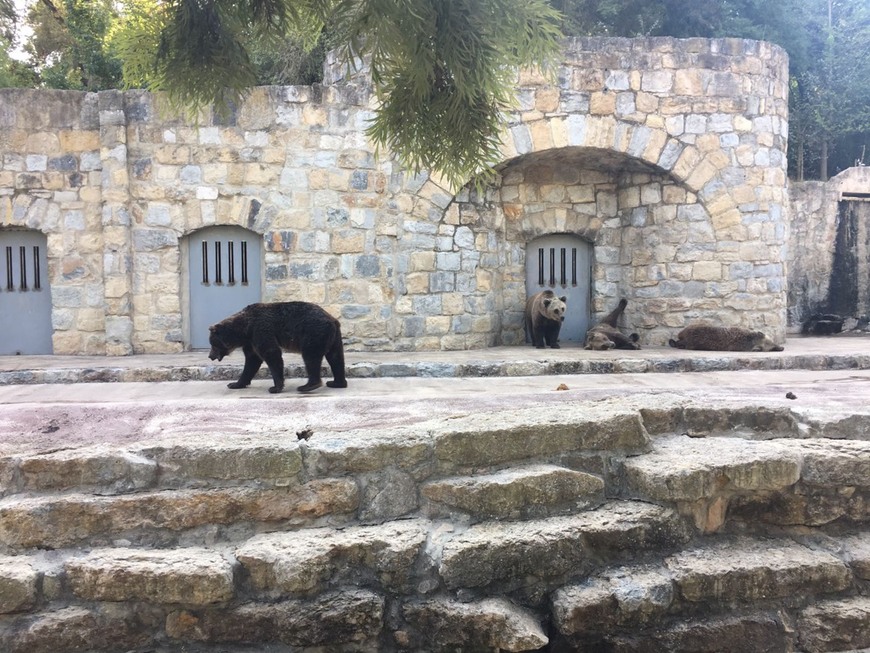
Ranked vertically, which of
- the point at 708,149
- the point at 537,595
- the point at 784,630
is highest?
the point at 708,149

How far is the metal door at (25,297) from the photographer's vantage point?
24.9 feet

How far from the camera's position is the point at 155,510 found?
2326 mm

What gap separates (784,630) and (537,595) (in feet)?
3.04

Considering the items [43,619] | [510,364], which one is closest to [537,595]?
[43,619]

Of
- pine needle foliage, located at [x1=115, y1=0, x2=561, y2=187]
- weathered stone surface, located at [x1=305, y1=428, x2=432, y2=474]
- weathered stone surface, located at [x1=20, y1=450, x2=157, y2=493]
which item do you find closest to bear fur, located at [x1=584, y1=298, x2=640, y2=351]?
pine needle foliage, located at [x1=115, y1=0, x2=561, y2=187]

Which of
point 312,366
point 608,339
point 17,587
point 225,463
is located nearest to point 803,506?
point 225,463

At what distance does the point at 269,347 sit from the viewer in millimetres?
4484

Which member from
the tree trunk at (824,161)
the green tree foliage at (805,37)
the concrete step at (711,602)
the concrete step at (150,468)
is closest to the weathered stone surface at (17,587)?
the concrete step at (150,468)

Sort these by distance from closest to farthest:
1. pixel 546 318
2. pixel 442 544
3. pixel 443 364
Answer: pixel 442 544 < pixel 443 364 < pixel 546 318

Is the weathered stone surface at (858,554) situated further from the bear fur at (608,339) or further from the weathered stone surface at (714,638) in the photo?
the bear fur at (608,339)

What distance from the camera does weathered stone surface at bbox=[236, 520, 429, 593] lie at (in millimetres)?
2197

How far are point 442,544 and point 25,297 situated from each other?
7.35 m

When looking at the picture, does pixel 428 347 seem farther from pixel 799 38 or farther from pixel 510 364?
pixel 799 38

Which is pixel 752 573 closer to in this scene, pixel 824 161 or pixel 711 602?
pixel 711 602
